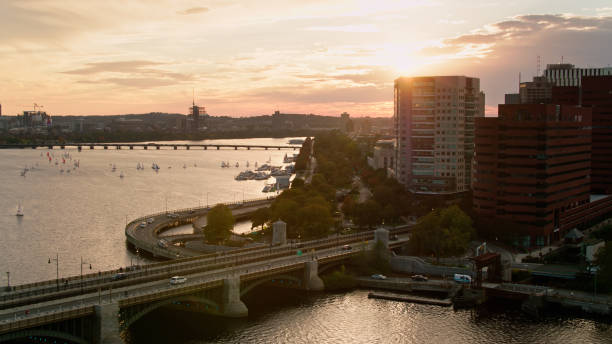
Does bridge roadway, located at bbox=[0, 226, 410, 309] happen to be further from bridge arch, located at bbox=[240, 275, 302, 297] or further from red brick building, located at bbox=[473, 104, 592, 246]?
red brick building, located at bbox=[473, 104, 592, 246]

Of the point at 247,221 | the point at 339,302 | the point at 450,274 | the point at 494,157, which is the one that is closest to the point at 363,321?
the point at 339,302

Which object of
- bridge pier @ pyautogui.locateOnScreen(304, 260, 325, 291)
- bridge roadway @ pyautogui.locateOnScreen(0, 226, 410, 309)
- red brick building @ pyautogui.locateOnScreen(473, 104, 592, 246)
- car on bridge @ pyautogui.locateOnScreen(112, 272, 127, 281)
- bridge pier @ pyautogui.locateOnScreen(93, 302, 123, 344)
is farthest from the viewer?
red brick building @ pyautogui.locateOnScreen(473, 104, 592, 246)

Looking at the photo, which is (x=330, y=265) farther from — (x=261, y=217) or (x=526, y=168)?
(x=526, y=168)

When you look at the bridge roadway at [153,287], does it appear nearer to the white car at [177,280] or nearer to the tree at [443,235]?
the white car at [177,280]

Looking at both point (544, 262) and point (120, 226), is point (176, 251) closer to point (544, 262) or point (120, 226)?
point (120, 226)

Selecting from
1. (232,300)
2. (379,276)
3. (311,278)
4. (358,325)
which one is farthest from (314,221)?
(232,300)

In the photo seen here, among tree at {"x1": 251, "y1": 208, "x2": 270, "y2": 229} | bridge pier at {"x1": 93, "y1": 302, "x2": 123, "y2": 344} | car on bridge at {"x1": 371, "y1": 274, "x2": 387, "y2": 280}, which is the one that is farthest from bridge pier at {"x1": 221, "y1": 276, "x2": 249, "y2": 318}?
tree at {"x1": 251, "y1": 208, "x2": 270, "y2": 229}
